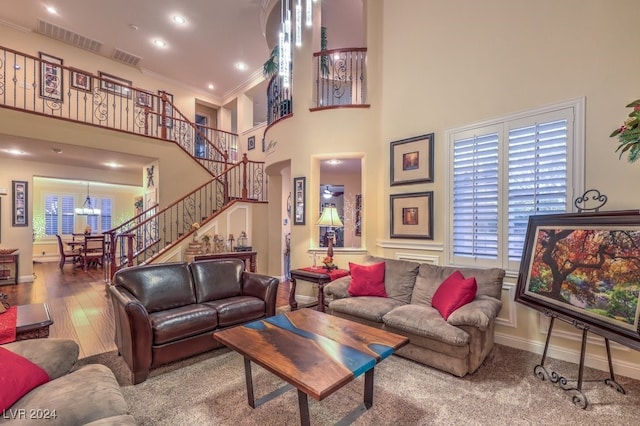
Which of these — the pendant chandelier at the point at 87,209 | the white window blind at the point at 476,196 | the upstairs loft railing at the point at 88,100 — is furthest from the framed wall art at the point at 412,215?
the pendant chandelier at the point at 87,209

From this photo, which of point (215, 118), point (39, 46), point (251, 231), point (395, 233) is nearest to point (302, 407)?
point (395, 233)

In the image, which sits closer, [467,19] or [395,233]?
[467,19]

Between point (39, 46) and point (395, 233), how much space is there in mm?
8906

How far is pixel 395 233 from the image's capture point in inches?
165

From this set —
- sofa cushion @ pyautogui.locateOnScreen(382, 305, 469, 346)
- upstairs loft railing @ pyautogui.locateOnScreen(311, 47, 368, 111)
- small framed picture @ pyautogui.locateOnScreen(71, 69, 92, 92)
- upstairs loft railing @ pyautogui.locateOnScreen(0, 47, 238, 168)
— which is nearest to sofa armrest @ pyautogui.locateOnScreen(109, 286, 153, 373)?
sofa cushion @ pyautogui.locateOnScreen(382, 305, 469, 346)

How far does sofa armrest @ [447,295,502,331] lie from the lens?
2.38 m

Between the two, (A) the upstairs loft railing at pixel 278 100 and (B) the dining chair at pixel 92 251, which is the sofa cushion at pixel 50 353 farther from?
(B) the dining chair at pixel 92 251

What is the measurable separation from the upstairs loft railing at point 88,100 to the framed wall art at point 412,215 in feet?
17.1

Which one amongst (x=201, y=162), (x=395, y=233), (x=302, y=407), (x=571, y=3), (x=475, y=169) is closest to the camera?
(x=302, y=407)

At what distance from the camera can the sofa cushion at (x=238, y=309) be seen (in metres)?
3.00

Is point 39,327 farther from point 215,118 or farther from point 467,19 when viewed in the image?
point 215,118

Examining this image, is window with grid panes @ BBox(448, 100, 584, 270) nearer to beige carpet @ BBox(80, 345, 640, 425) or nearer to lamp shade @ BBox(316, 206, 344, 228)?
beige carpet @ BBox(80, 345, 640, 425)

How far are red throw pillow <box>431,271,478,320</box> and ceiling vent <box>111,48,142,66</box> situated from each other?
904cm

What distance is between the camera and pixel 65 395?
4.57 feet
